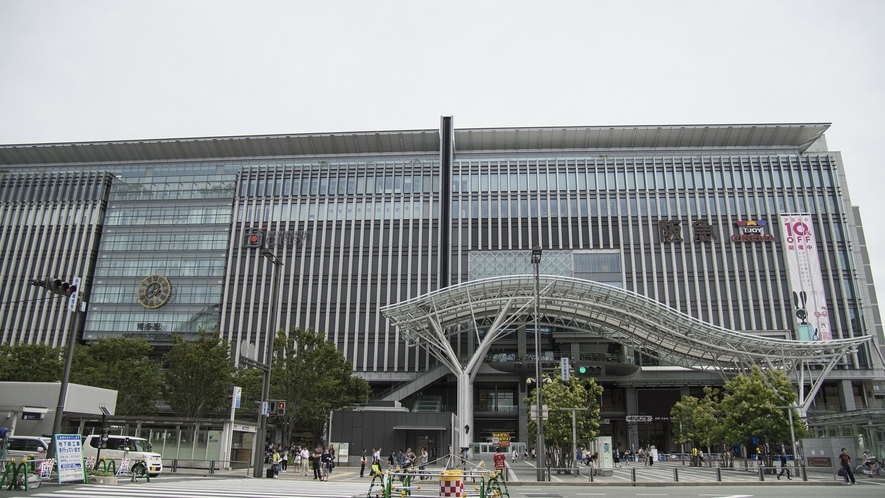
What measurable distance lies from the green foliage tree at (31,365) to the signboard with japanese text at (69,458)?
101 ft

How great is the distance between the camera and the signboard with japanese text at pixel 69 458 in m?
19.3

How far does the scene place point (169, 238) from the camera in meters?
72.4

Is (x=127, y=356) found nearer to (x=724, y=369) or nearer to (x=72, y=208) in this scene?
(x=72, y=208)

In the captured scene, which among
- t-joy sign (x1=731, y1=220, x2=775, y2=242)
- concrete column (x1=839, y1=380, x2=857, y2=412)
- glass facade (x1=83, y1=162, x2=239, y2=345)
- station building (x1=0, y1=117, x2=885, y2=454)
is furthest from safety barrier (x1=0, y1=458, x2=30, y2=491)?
concrete column (x1=839, y1=380, x2=857, y2=412)

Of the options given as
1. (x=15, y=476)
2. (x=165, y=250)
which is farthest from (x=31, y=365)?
(x=15, y=476)

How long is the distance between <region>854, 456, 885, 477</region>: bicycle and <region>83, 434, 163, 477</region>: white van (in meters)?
33.6

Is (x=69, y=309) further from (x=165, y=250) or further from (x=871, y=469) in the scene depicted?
(x=165, y=250)

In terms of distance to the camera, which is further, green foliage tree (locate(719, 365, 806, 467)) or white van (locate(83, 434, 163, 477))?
green foliage tree (locate(719, 365, 806, 467))

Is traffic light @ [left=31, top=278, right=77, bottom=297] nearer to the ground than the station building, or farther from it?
nearer to the ground

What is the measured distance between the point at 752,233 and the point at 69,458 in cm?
6490

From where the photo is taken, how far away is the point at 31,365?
4672 cm

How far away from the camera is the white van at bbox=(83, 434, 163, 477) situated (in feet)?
83.5

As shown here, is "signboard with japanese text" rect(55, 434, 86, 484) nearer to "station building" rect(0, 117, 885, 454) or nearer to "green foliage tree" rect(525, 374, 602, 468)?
"green foliage tree" rect(525, 374, 602, 468)

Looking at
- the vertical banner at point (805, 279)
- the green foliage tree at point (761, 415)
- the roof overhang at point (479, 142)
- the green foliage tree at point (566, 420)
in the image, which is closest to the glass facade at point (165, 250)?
the roof overhang at point (479, 142)
